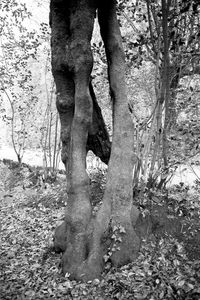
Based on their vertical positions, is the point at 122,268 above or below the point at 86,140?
below

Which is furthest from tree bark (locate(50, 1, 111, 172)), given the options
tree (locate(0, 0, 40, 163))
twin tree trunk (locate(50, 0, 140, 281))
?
tree (locate(0, 0, 40, 163))

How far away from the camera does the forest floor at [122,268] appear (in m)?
3.23

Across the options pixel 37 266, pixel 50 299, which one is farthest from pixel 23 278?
pixel 50 299

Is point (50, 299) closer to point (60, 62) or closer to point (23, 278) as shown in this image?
point (23, 278)

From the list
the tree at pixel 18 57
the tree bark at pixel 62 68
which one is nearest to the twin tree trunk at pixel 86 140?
the tree bark at pixel 62 68

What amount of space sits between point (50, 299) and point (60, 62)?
3.57 m

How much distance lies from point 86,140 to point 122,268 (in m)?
2.07

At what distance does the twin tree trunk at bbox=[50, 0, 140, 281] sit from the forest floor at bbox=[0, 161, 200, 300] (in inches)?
9.1

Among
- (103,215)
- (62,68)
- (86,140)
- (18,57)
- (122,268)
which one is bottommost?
(122,268)

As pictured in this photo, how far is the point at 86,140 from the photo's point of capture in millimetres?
3891

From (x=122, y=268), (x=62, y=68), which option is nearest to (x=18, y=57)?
(x=62, y=68)

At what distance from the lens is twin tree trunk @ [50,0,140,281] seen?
3.60m

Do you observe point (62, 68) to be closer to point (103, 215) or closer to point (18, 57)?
point (103, 215)

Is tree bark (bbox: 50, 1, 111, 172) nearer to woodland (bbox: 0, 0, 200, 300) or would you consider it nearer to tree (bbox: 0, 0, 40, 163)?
woodland (bbox: 0, 0, 200, 300)
